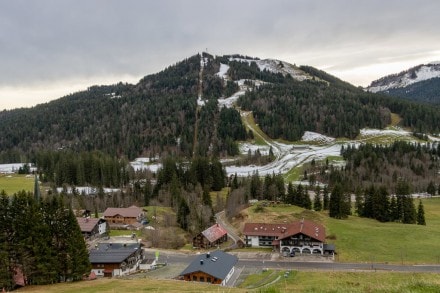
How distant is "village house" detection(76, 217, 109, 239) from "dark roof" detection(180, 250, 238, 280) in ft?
128

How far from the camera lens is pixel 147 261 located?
7856 cm

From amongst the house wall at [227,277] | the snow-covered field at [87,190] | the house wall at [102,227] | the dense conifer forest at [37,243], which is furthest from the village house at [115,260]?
the snow-covered field at [87,190]

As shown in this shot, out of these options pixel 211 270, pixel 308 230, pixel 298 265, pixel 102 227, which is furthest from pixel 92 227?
pixel 308 230

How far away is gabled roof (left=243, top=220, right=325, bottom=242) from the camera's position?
84.9m

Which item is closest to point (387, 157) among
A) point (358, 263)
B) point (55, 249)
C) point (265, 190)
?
point (265, 190)

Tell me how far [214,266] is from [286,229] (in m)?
29.9

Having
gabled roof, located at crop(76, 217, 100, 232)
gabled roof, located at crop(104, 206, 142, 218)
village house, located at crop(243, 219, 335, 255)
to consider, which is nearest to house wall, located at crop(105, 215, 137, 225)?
gabled roof, located at crop(104, 206, 142, 218)

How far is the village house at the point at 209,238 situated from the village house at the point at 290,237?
6393mm

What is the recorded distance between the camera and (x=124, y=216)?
111 metres

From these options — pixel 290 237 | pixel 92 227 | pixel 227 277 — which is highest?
pixel 92 227

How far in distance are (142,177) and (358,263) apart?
12138cm

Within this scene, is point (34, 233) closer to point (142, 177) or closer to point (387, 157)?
point (142, 177)

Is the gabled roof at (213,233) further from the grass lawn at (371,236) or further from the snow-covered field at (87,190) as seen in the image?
the snow-covered field at (87,190)

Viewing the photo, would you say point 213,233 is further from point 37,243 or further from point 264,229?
point 37,243
